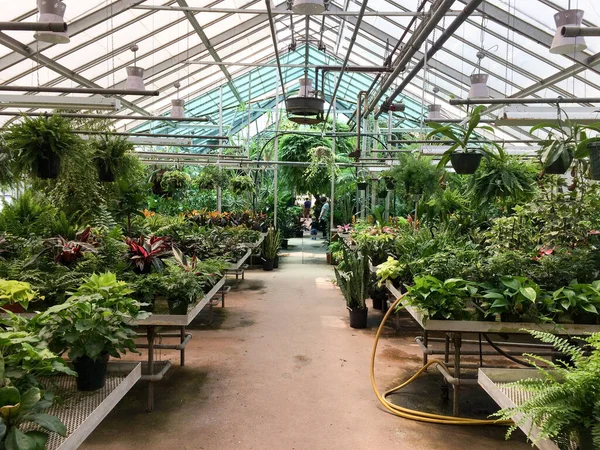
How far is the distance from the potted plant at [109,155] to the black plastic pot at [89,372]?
2805mm

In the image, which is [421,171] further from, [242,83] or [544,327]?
[242,83]

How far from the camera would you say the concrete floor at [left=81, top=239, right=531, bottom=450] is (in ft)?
9.43

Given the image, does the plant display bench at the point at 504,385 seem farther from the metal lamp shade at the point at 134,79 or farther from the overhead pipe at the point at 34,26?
the metal lamp shade at the point at 134,79

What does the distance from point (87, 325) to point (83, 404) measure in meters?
0.33

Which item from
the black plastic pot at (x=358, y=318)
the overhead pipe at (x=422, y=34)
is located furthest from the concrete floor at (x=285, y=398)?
the overhead pipe at (x=422, y=34)

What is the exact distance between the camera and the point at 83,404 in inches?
78.0

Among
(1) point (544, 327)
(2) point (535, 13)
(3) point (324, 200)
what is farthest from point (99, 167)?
(3) point (324, 200)

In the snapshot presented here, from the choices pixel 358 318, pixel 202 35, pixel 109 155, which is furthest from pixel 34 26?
pixel 202 35

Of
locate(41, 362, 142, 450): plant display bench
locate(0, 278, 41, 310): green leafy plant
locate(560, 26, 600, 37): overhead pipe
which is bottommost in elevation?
locate(41, 362, 142, 450): plant display bench

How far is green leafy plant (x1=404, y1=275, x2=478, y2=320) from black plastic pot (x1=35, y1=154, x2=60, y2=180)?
115 inches

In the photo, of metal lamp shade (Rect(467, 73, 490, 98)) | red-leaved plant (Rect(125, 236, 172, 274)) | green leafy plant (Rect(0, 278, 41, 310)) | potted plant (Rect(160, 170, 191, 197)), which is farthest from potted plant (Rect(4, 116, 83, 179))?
Result: metal lamp shade (Rect(467, 73, 490, 98))

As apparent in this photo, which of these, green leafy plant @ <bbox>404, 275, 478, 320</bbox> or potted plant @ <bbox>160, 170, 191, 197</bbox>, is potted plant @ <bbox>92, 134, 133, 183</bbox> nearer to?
green leafy plant @ <bbox>404, 275, 478, 320</bbox>

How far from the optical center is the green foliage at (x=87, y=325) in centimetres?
206

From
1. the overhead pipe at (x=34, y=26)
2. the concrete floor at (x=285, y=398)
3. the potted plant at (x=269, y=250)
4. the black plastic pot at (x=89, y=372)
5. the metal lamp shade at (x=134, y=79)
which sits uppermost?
the metal lamp shade at (x=134, y=79)
